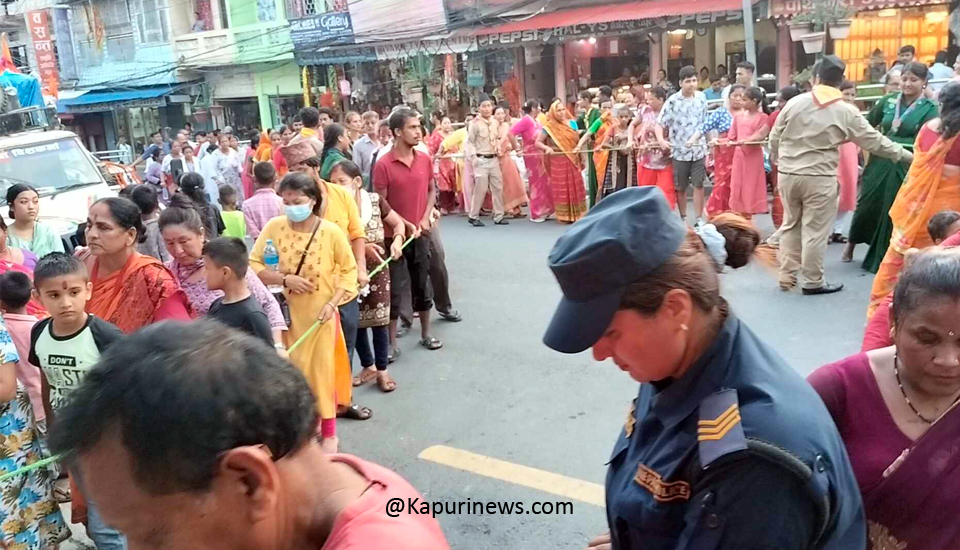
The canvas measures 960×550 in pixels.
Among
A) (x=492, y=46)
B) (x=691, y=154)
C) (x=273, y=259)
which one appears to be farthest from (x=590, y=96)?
(x=273, y=259)

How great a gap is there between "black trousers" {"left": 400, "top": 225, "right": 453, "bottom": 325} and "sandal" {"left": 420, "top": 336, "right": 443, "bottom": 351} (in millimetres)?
203

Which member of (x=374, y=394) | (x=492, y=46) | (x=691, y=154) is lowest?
(x=374, y=394)

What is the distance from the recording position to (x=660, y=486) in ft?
4.51

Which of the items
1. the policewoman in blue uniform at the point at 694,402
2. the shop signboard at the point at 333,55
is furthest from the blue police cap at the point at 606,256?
the shop signboard at the point at 333,55

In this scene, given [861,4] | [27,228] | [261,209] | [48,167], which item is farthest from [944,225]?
[861,4]

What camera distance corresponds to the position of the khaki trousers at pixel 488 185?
34.8ft

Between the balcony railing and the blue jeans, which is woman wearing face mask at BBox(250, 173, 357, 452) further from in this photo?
the balcony railing

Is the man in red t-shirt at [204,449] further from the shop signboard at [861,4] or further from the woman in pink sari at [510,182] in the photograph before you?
the shop signboard at [861,4]

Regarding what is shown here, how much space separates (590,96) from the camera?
41.5 feet

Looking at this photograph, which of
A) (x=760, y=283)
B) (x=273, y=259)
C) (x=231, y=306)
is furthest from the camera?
(x=760, y=283)

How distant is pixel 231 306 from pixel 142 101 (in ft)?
83.0

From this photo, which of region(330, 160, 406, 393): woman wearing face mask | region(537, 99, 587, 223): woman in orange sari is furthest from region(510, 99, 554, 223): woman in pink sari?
region(330, 160, 406, 393): woman wearing face mask

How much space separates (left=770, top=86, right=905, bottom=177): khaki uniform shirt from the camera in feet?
19.0

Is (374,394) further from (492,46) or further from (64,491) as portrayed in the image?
(492,46)
